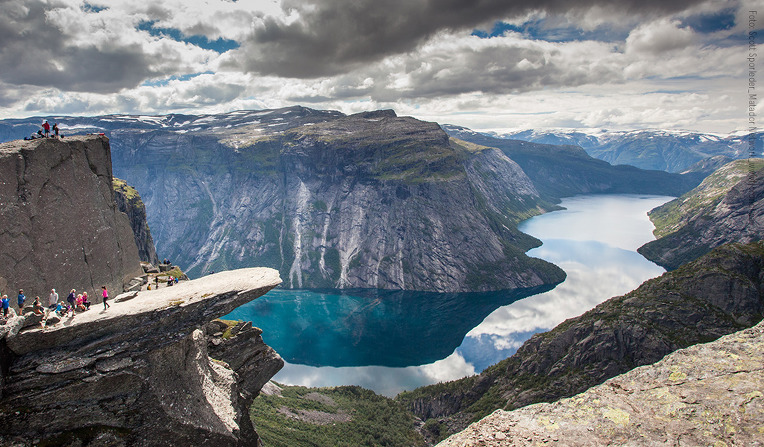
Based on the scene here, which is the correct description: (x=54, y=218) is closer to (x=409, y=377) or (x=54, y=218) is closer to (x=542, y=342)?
(x=542, y=342)

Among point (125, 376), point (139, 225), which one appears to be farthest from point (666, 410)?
point (139, 225)

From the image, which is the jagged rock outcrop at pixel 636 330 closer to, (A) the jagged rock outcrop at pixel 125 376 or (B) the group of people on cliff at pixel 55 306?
(A) the jagged rock outcrop at pixel 125 376

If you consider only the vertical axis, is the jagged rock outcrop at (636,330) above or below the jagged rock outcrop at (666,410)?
below

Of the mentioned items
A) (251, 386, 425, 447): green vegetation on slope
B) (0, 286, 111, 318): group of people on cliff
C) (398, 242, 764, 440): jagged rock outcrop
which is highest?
(0, 286, 111, 318): group of people on cliff

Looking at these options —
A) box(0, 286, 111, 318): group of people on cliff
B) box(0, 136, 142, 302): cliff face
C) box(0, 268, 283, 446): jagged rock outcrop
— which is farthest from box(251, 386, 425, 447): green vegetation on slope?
box(0, 286, 111, 318): group of people on cliff

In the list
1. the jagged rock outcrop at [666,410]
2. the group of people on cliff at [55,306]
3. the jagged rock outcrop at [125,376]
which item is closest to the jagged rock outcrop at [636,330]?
the jagged rock outcrop at [666,410]

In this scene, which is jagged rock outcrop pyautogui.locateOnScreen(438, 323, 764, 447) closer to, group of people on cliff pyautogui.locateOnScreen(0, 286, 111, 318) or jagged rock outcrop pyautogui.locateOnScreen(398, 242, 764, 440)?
group of people on cliff pyautogui.locateOnScreen(0, 286, 111, 318)

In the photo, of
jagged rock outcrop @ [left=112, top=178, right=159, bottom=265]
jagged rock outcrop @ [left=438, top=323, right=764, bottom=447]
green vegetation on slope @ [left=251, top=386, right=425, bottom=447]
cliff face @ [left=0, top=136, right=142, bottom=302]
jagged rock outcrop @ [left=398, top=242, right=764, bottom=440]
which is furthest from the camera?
jagged rock outcrop @ [left=112, top=178, right=159, bottom=265]

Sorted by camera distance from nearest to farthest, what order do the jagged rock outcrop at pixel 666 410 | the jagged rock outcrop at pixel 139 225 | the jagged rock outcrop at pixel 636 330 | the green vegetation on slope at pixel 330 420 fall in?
1. the jagged rock outcrop at pixel 666 410
2. the jagged rock outcrop at pixel 636 330
3. the green vegetation on slope at pixel 330 420
4. the jagged rock outcrop at pixel 139 225
